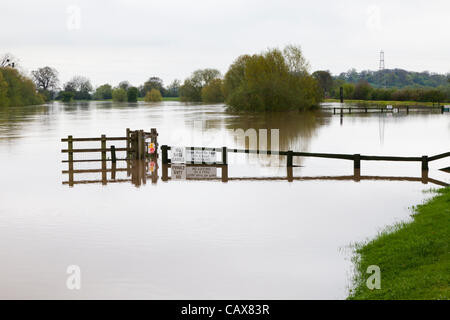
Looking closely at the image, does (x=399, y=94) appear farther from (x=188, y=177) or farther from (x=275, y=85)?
(x=188, y=177)

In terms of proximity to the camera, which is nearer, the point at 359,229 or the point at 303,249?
the point at 303,249

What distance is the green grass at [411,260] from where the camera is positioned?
32.8 feet

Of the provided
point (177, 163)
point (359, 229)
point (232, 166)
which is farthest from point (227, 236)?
point (232, 166)

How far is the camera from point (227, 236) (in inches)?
614

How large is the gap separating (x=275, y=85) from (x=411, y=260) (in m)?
88.0

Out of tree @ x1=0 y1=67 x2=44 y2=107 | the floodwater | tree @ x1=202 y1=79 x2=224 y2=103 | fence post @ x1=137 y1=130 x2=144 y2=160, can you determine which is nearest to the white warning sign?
the floodwater

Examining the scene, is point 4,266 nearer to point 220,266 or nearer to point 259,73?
point 220,266

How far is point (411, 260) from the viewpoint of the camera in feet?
39.1

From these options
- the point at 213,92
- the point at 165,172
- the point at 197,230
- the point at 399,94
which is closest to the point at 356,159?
the point at 165,172

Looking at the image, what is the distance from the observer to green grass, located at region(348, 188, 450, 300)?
394 inches

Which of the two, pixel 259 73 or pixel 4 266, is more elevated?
pixel 259 73

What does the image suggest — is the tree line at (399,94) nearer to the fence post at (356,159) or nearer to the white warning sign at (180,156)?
the white warning sign at (180,156)

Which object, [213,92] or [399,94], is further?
[213,92]
